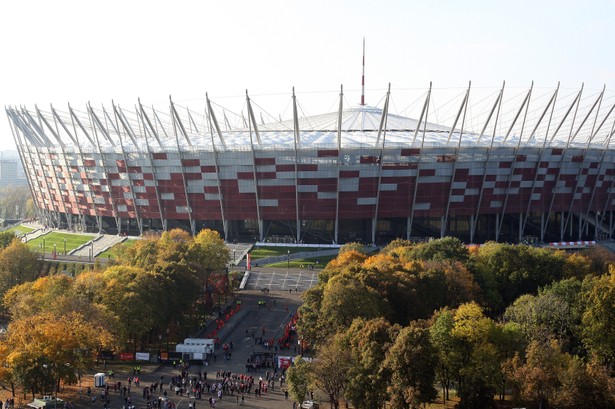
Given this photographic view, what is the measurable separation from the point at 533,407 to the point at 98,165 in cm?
7505

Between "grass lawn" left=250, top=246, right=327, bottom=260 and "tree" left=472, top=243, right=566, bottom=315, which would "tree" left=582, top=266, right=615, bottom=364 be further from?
"grass lawn" left=250, top=246, right=327, bottom=260

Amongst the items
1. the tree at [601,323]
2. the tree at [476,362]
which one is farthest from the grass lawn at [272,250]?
the tree at [601,323]

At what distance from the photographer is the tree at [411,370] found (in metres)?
37.9

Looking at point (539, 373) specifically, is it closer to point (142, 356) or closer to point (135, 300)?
point (142, 356)

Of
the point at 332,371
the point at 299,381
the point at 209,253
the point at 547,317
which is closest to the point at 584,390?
the point at 547,317

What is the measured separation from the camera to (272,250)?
9088 cm

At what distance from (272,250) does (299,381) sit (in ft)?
164

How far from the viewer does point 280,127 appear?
11162 cm

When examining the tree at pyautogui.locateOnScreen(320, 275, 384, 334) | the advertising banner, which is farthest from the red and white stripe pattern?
the advertising banner

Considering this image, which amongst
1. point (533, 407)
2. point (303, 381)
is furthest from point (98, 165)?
point (533, 407)

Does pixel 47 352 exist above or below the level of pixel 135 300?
above

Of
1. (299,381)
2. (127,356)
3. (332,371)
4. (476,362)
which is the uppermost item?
(476,362)

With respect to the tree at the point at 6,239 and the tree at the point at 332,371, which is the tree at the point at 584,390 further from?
the tree at the point at 6,239

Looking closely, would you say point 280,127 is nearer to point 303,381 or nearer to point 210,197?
point 210,197
